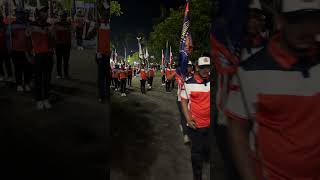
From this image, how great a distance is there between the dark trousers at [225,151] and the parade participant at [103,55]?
1166 millimetres

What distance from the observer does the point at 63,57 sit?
2.49 metres

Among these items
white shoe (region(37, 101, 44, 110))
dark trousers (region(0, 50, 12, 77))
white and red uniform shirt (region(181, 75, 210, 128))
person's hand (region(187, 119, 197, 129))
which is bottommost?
person's hand (region(187, 119, 197, 129))

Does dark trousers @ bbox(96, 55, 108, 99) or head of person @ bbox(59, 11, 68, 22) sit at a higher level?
head of person @ bbox(59, 11, 68, 22)

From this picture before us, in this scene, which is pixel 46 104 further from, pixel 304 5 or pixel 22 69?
pixel 304 5

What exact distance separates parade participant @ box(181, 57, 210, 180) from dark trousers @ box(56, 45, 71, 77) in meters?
1.45

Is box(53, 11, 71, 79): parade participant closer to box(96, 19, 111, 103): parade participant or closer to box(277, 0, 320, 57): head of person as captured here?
box(96, 19, 111, 103): parade participant

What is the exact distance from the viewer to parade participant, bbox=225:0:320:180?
1.20 meters

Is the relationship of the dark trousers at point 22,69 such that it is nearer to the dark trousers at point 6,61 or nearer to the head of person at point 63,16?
the dark trousers at point 6,61

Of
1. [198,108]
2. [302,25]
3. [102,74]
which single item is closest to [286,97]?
[302,25]

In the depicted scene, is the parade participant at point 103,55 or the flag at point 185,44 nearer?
the parade participant at point 103,55

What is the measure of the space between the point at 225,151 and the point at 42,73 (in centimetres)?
143

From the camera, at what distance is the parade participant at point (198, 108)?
146 inches

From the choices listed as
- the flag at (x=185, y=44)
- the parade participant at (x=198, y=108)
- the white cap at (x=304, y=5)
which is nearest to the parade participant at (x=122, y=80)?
the parade participant at (x=198, y=108)

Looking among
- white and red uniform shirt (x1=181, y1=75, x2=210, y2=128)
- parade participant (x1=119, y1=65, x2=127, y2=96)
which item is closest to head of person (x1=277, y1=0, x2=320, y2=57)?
white and red uniform shirt (x1=181, y1=75, x2=210, y2=128)
